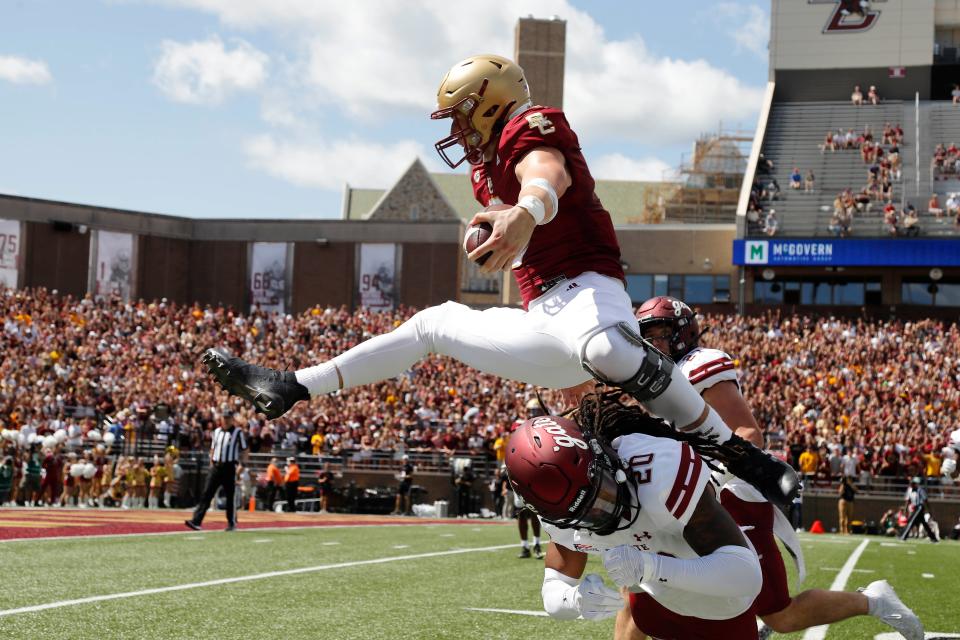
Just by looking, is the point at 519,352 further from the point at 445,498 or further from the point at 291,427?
the point at 291,427

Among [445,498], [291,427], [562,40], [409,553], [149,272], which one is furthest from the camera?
[562,40]

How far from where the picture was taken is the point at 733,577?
327cm

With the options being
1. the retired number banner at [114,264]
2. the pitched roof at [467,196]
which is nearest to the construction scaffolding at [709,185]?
the pitched roof at [467,196]

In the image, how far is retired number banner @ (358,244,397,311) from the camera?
4006 centimetres

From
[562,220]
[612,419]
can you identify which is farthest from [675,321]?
[612,419]

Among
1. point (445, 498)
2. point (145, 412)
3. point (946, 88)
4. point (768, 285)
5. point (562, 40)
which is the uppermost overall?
point (562, 40)

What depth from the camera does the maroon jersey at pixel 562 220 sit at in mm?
4105

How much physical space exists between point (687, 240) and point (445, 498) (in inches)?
706

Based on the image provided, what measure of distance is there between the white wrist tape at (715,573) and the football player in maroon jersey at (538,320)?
0.68 metres

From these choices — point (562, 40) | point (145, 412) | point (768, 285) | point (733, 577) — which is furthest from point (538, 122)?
point (562, 40)

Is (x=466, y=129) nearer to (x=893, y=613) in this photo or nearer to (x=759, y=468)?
(x=759, y=468)

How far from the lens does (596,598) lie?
10.6 ft

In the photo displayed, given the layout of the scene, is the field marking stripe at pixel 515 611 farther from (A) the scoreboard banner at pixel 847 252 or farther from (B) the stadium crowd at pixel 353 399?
(A) the scoreboard banner at pixel 847 252

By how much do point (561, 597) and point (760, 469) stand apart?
3.29 feet
